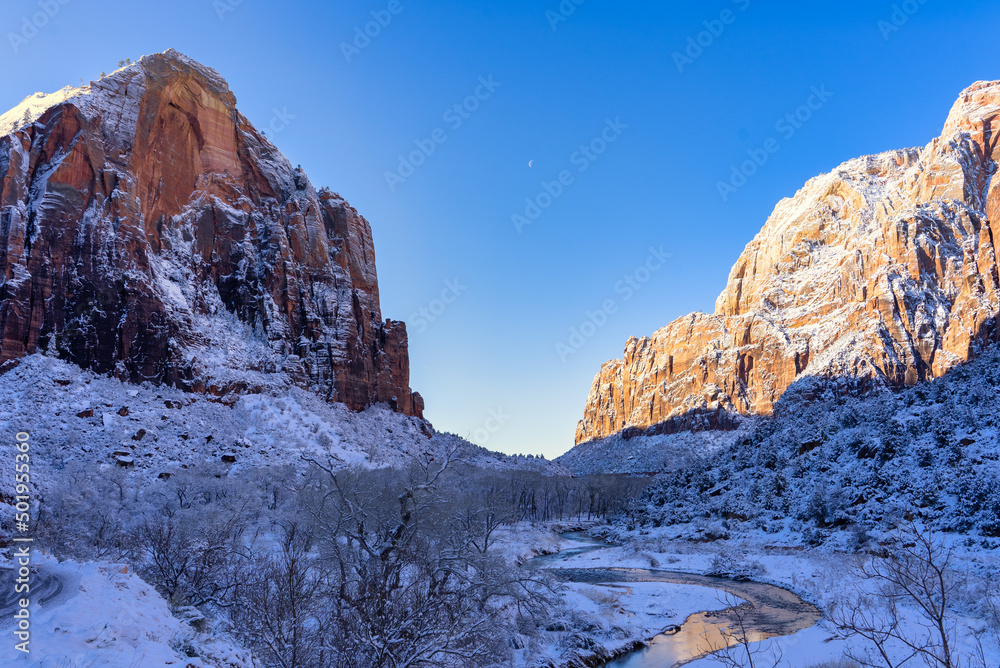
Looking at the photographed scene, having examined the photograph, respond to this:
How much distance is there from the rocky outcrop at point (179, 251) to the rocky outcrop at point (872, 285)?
11222 cm

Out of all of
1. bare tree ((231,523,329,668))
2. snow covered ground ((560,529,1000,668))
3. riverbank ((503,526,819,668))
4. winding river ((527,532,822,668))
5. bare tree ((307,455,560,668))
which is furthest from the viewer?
riverbank ((503,526,819,668))

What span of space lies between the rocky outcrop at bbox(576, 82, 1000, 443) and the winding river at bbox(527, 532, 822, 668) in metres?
122

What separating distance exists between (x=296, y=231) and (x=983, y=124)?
179002 millimetres

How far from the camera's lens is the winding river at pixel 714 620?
2300cm

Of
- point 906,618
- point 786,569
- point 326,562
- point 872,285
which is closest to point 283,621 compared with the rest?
point 326,562

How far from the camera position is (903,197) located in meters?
161

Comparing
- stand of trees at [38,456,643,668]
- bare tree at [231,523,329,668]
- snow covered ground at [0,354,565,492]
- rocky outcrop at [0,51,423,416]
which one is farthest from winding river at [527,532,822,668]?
rocky outcrop at [0,51,423,416]

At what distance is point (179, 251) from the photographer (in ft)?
270

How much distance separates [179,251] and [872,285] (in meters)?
159

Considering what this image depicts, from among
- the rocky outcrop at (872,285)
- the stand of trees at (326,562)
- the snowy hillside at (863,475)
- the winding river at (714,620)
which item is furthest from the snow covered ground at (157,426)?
the rocky outcrop at (872,285)

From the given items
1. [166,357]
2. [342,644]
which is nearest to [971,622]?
[342,644]

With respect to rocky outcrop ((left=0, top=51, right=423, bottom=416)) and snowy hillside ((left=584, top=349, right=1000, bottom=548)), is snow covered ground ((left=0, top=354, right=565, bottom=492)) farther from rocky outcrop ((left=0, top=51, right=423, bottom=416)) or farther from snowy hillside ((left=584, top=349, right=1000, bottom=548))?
snowy hillside ((left=584, top=349, right=1000, bottom=548))

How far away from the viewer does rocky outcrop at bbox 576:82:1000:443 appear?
13462 centimetres

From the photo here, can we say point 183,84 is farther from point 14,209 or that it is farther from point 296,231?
point 14,209
